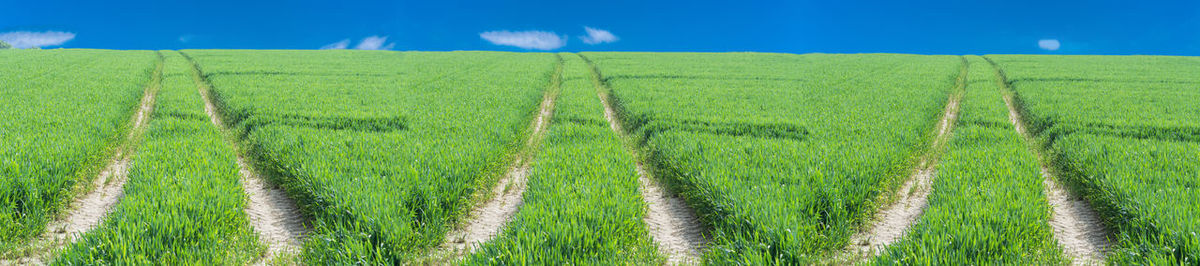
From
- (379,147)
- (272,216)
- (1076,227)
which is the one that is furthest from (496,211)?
(1076,227)

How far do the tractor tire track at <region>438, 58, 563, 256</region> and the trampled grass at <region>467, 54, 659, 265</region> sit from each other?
264 millimetres

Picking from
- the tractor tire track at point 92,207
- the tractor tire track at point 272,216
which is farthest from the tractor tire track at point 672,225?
the tractor tire track at point 92,207

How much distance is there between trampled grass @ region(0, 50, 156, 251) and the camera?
18.5 feet

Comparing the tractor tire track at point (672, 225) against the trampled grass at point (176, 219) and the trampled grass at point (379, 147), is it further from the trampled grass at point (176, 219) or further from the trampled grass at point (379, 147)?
the trampled grass at point (176, 219)

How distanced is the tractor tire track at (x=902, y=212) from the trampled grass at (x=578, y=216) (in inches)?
71.6

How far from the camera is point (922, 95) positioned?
1550 cm

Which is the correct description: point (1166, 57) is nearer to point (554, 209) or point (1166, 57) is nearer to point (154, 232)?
point (554, 209)

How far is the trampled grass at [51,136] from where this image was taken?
18.5 ft

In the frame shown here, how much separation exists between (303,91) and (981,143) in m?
13.2

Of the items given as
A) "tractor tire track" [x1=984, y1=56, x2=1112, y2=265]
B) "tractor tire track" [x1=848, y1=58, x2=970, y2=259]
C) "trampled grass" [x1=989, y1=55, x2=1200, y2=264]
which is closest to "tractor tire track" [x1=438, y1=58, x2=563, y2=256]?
→ "tractor tire track" [x1=848, y1=58, x2=970, y2=259]

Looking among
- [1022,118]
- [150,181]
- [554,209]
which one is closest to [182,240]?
[150,181]

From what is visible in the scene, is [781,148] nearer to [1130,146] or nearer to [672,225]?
[672,225]

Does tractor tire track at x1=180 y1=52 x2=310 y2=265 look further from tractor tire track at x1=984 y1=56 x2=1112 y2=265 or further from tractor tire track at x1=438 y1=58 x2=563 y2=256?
tractor tire track at x1=984 y1=56 x2=1112 y2=265

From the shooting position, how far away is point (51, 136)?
829cm
